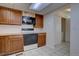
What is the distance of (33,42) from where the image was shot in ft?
13.8

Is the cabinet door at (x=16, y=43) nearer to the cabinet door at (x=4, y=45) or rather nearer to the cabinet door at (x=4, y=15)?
the cabinet door at (x=4, y=45)

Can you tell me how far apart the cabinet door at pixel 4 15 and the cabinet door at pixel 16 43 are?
21.0 inches

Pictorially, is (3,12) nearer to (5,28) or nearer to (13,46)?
(5,28)

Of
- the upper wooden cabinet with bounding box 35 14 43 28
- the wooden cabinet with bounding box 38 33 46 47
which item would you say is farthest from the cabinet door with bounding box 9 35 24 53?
→ the upper wooden cabinet with bounding box 35 14 43 28

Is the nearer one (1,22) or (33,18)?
(1,22)

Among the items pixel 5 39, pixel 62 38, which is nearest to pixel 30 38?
pixel 5 39

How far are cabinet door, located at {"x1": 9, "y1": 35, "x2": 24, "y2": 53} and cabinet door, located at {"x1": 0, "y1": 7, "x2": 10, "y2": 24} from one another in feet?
1.75

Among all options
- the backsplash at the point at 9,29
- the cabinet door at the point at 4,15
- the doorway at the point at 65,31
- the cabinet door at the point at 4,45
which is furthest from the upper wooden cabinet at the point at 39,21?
the cabinet door at the point at 4,45

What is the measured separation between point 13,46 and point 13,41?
16cm

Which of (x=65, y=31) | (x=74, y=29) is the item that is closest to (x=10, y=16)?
(x=74, y=29)

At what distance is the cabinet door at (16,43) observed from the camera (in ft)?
10.6

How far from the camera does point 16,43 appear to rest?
Result: 342 centimetres

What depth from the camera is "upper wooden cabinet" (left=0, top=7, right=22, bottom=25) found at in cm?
318

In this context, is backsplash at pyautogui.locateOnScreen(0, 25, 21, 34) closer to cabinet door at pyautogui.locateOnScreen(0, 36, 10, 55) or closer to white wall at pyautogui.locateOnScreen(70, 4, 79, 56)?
cabinet door at pyautogui.locateOnScreen(0, 36, 10, 55)
